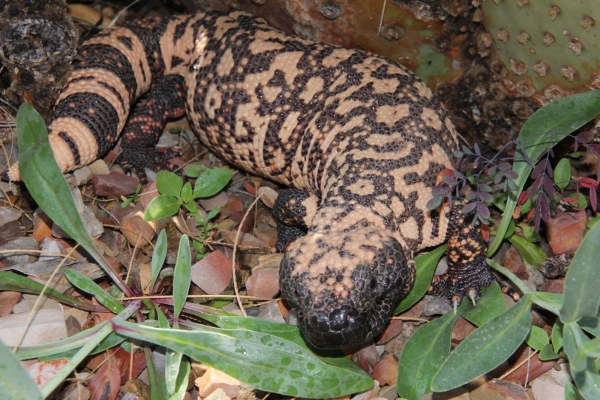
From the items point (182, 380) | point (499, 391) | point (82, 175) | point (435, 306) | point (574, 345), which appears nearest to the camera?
point (574, 345)

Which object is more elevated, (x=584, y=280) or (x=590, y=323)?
(x=584, y=280)

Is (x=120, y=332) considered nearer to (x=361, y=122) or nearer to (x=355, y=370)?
(x=355, y=370)

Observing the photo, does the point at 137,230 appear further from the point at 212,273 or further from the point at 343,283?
the point at 343,283

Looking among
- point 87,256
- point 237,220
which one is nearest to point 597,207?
point 237,220

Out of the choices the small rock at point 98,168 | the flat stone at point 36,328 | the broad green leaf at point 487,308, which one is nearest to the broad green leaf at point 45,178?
the flat stone at point 36,328

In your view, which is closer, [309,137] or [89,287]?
[89,287]

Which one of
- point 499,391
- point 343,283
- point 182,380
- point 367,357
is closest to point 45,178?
point 182,380

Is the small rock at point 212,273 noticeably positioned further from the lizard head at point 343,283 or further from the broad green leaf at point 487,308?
the broad green leaf at point 487,308
